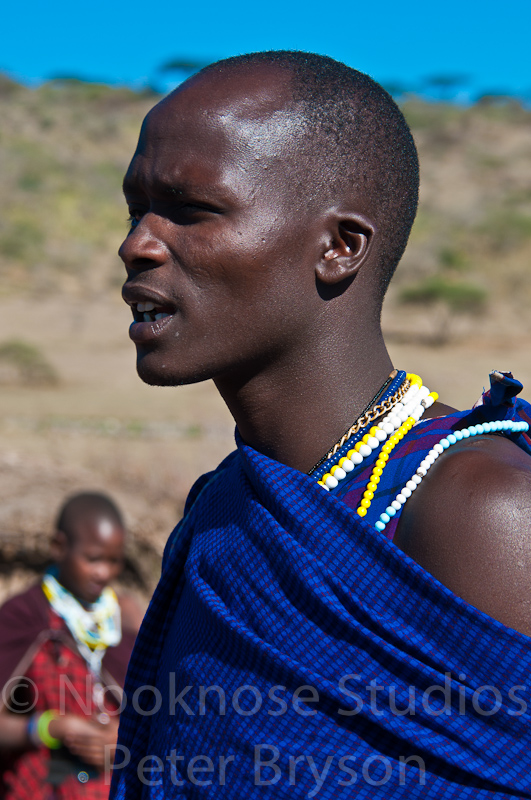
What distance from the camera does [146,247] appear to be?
4.68ft

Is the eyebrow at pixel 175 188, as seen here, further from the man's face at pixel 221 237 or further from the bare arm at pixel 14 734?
the bare arm at pixel 14 734

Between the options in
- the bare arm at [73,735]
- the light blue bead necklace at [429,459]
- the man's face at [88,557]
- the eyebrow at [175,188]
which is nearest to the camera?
the light blue bead necklace at [429,459]

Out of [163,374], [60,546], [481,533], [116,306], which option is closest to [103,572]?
[60,546]

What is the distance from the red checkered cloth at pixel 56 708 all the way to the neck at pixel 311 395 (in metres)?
2.43

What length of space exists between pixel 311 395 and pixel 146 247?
0.37 meters

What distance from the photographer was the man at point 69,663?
3.38 meters

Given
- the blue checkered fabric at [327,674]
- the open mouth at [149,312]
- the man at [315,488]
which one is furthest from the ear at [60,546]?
the open mouth at [149,312]

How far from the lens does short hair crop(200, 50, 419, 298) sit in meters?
1.44

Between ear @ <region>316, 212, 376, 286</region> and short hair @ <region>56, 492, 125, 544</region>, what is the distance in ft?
9.25

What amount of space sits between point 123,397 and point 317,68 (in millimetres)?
9979

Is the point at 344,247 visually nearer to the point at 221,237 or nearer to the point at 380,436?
the point at 221,237

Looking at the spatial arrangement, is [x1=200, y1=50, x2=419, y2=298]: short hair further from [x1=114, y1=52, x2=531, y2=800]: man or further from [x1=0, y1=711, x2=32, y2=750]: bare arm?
[x1=0, y1=711, x2=32, y2=750]: bare arm

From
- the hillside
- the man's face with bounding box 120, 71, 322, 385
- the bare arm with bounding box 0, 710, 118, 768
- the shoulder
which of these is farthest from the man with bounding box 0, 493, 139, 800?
the shoulder

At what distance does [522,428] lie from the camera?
4.60 feet
